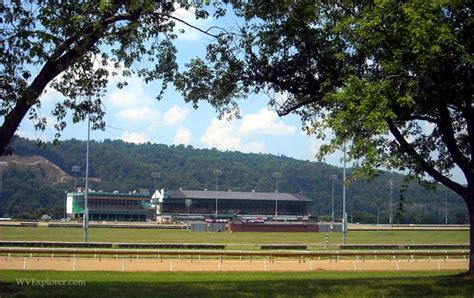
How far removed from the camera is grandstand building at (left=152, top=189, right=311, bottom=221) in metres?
138

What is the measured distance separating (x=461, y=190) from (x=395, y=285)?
3.47 metres

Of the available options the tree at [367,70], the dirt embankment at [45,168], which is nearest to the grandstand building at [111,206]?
the dirt embankment at [45,168]

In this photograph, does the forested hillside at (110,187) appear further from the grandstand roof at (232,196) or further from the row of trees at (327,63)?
the row of trees at (327,63)

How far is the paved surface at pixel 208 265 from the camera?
29.2 metres

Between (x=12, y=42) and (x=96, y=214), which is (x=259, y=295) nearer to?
(x=12, y=42)

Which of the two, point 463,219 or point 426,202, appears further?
point 426,202

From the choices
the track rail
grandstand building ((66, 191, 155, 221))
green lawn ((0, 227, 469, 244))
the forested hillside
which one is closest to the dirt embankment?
the forested hillside

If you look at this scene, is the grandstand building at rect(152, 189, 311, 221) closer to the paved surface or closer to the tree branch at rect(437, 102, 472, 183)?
the paved surface

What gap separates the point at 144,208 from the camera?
5295 inches

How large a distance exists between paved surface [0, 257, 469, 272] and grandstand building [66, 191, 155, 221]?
8573 cm

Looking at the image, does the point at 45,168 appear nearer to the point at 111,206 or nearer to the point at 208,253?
the point at 111,206

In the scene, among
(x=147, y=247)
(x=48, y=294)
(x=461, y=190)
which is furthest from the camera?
(x=147, y=247)

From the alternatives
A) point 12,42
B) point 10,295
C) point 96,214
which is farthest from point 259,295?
point 96,214

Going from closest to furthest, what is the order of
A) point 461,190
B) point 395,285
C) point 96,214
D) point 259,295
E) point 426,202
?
point 259,295, point 395,285, point 461,190, point 96,214, point 426,202
